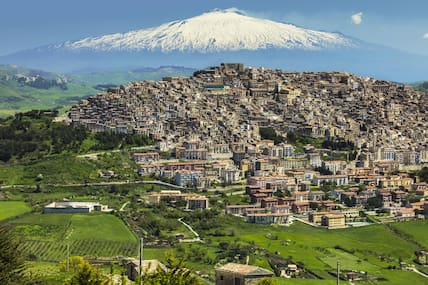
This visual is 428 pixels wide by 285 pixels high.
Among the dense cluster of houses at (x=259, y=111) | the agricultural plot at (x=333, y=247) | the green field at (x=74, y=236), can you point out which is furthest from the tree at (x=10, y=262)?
the dense cluster of houses at (x=259, y=111)

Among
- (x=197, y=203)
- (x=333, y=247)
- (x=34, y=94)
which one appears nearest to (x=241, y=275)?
(x=333, y=247)

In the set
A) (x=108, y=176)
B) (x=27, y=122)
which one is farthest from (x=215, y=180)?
(x=27, y=122)

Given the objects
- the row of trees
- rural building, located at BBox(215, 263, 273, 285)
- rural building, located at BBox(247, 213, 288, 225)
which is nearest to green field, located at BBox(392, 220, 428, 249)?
rural building, located at BBox(247, 213, 288, 225)

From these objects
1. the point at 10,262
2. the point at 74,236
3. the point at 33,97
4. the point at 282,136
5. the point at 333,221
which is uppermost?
the point at 10,262

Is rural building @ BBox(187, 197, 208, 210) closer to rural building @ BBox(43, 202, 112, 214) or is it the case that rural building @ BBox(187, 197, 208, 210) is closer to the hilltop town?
the hilltop town

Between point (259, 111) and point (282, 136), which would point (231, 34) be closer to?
point (259, 111)

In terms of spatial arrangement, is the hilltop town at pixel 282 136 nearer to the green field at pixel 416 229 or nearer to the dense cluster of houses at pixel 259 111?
the dense cluster of houses at pixel 259 111
